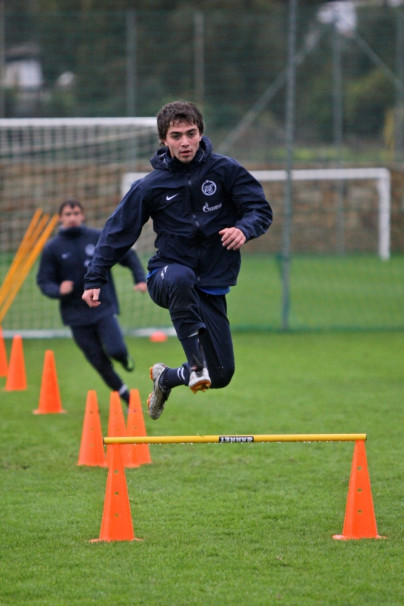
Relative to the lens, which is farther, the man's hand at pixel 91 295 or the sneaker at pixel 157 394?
the sneaker at pixel 157 394

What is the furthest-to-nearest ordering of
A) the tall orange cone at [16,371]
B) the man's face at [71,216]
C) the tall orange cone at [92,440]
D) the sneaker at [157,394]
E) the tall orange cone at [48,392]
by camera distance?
the tall orange cone at [16,371]
the tall orange cone at [48,392]
the man's face at [71,216]
the tall orange cone at [92,440]
the sneaker at [157,394]

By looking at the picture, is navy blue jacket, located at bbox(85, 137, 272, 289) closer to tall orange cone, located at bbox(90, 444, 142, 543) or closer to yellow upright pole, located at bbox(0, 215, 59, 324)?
tall orange cone, located at bbox(90, 444, 142, 543)

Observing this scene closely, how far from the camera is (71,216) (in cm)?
1002

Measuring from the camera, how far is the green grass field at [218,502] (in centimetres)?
532

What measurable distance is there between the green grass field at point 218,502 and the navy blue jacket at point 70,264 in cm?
121

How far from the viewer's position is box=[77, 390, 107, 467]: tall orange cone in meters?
8.12

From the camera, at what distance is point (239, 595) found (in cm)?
517

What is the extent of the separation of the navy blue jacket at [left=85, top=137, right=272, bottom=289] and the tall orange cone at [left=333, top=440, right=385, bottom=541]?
136cm

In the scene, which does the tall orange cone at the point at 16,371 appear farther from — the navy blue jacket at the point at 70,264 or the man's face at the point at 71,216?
the man's face at the point at 71,216

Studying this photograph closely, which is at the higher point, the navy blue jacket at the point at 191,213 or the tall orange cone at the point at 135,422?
the navy blue jacket at the point at 191,213

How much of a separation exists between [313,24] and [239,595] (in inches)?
866

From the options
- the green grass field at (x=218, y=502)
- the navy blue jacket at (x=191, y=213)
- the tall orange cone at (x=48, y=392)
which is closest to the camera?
the green grass field at (x=218, y=502)

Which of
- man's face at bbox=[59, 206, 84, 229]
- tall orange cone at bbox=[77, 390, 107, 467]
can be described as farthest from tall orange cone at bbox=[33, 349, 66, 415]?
tall orange cone at bbox=[77, 390, 107, 467]

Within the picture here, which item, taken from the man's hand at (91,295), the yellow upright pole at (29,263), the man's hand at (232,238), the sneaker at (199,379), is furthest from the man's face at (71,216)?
the man's hand at (232,238)
